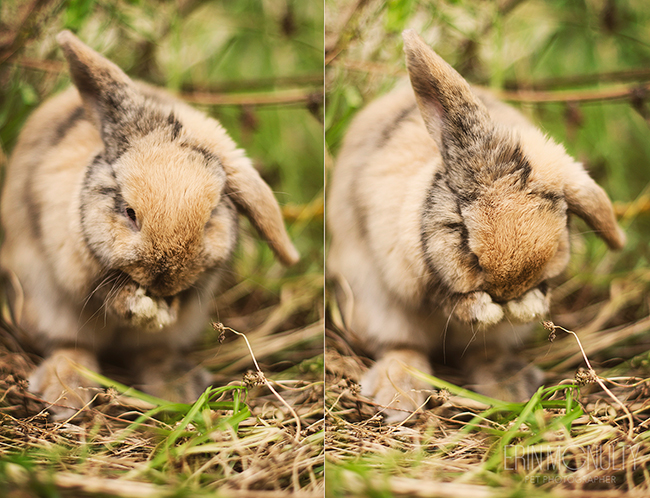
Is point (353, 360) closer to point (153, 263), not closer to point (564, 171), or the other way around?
point (153, 263)

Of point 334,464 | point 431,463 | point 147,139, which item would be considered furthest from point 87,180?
point 431,463

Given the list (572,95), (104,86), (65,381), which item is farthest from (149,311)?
(572,95)

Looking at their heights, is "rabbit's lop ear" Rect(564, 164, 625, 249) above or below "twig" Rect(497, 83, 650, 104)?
below

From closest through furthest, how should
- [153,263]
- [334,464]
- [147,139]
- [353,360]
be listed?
1. [153,263]
2. [147,139]
3. [334,464]
4. [353,360]

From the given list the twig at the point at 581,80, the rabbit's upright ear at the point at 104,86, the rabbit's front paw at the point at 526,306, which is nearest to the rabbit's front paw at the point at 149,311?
the rabbit's upright ear at the point at 104,86

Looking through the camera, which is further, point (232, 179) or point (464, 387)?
point (464, 387)

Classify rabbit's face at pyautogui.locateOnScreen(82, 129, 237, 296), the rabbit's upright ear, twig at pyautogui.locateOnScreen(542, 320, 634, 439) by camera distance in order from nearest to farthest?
rabbit's face at pyautogui.locateOnScreen(82, 129, 237, 296) → the rabbit's upright ear → twig at pyautogui.locateOnScreen(542, 320, 634, 439)

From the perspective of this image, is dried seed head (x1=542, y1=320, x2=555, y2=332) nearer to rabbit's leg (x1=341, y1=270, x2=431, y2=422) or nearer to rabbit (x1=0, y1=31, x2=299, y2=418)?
rabbit's leg (x1=341, y1=270, x2=431, y2=422)

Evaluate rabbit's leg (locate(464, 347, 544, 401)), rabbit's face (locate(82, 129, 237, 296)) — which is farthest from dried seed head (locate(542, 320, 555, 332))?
rabbit's face (locate(82, 129, 237, 296))
